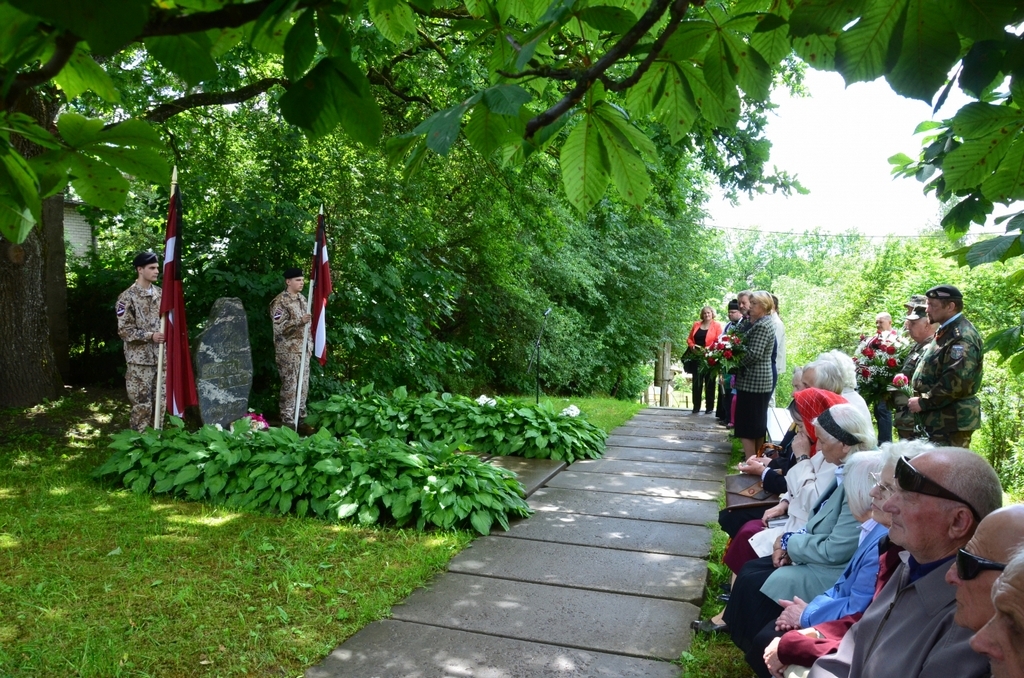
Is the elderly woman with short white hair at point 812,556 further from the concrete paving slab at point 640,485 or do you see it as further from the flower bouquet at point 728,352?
the flower bouquet at point 728,352

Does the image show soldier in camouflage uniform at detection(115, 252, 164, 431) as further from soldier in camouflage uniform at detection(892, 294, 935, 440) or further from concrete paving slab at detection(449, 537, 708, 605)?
soldier in camouflage uniform at detection(892, 294, 935, 440)

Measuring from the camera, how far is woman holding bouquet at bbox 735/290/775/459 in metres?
8.54

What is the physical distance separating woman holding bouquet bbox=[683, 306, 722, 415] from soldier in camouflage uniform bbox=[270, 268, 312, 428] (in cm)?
562

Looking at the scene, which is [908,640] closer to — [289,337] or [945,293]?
[945,293]

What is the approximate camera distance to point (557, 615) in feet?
15.5

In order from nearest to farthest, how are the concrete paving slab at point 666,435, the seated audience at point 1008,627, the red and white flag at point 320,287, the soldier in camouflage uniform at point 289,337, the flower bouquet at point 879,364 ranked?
the seated audience at point 1008,627, the flower bouquet at point 879,364, the red and white flag at point 320,287, the soldier in camouflage uniform at point 289,337, the concrete paving slab at point 666,435

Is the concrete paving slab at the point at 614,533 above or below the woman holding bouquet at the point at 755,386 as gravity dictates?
below

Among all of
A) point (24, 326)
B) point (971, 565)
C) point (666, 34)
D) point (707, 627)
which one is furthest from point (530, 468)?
point (666, 34)

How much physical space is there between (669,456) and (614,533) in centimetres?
348

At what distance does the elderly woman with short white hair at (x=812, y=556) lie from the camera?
12.3 ft

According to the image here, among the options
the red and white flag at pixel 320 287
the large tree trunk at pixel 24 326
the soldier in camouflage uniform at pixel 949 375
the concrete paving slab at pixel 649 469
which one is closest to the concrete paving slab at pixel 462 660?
the soldier in camouflage uniform at pixel 949 375

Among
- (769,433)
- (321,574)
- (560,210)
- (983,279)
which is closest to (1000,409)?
(769,433)

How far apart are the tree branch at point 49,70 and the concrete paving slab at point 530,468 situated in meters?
6.76

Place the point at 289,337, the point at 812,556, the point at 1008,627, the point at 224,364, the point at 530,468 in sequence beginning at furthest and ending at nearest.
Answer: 1. the point at 289,337
2. the point at 224,364
3. the point at 530,468
4. the point at 812,556
5. the point at 1008,627
